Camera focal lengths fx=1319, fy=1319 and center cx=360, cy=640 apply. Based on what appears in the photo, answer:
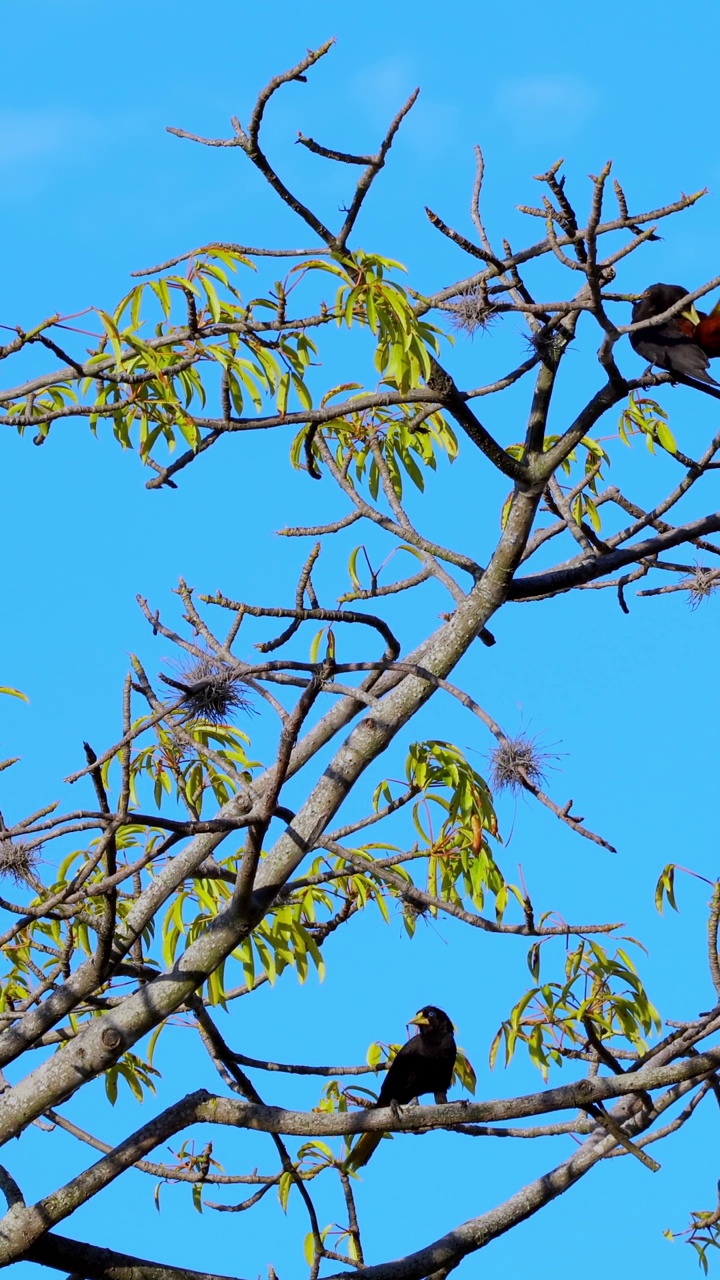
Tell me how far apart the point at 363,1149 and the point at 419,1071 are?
0.41 m

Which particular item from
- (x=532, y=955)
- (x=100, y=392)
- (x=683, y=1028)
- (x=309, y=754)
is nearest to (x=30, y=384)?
(x=100, y=392)

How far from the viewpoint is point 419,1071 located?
497cm

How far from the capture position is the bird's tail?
15.2ft

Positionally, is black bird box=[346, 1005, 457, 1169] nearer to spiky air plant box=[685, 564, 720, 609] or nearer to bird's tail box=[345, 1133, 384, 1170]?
bird's tail box=[345, 1133, 384, 1170]

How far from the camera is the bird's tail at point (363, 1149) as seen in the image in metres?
4.64

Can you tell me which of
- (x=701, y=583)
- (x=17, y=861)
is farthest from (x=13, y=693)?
(x=701, y=583)

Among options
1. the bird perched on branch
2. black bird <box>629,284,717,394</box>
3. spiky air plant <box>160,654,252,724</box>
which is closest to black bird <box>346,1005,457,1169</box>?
spiky air plant <box>160,654,252,724</box>

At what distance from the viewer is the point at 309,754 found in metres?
4.25

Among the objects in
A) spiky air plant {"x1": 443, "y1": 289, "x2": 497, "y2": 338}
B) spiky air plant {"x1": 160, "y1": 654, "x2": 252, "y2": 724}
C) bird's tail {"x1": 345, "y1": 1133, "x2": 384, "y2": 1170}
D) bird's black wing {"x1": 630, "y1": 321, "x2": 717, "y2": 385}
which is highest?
bird's black wing {"x1": 630, "y1": 321, "x2": 717, "y2": 385}

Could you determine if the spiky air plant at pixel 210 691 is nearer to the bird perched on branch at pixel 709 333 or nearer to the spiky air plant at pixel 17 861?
the spiky air plant at pixel 17 861

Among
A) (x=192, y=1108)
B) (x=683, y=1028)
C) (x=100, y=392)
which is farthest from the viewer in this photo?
(x=100, y=392)

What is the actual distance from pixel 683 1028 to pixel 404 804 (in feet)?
3.21

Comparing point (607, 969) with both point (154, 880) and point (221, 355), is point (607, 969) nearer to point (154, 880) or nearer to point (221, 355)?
point (154, 880)

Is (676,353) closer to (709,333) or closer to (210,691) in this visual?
(709,333)
